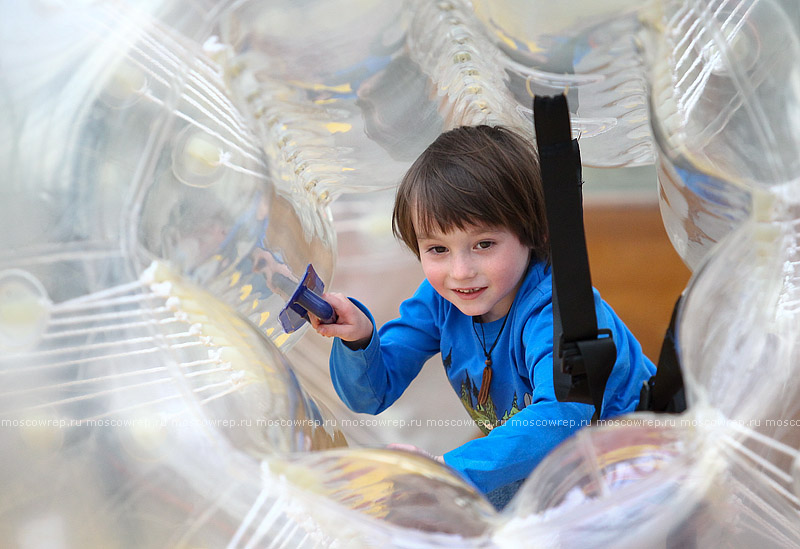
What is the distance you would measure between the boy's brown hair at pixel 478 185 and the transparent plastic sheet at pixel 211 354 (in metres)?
0.18

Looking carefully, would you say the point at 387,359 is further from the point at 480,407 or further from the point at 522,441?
the point at 522,441

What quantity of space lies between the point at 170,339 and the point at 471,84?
1.33 ft

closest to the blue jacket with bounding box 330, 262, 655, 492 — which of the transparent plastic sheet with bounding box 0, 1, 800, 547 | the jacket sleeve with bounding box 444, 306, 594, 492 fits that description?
the jacket sleeve with bounding box 444, 306, 594, 492

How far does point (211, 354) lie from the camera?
48cm

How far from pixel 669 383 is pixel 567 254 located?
117mm

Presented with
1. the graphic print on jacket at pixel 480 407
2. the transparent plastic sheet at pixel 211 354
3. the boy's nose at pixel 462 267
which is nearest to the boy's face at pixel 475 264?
the boy's nose at pixel 462 267

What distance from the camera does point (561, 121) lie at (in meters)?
0.54

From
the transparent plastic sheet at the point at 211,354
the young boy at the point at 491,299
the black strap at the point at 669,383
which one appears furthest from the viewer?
the young boy at the point at 491,299

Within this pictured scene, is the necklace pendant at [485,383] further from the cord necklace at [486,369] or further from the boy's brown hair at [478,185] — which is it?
the boy's brown hair at [478,185]

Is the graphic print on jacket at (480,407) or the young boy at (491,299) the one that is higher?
the young boy at (491,299)

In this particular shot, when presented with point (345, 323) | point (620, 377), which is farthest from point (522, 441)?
point (345, 323)

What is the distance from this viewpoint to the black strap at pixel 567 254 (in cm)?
53


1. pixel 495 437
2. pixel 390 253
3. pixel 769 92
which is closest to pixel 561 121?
pixel 769 92

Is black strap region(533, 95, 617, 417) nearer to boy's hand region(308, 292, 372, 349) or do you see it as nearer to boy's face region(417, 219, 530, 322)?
boy's face region(417, 219, 530, 322)
